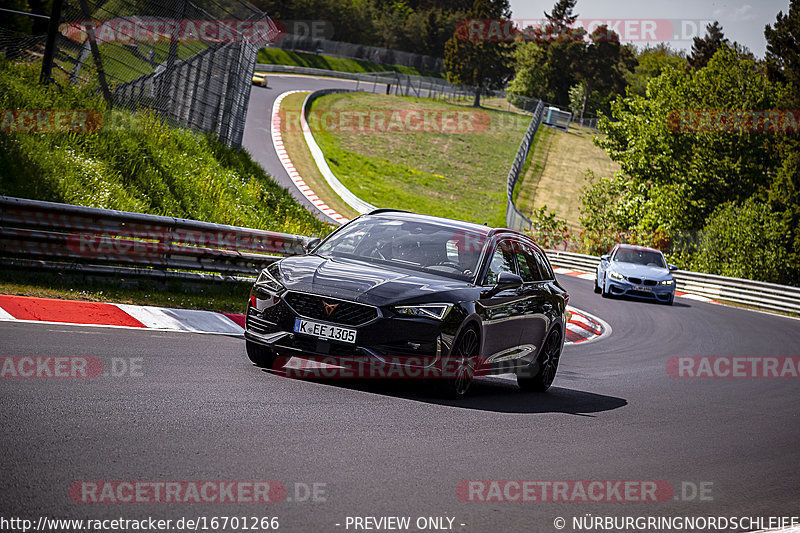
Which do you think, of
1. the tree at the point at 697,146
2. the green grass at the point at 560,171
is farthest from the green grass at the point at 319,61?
the tree at the point at 697,146

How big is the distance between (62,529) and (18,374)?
3.19 metres

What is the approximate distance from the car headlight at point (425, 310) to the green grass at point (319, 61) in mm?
83377

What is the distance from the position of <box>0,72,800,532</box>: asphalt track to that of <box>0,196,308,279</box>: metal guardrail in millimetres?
2063

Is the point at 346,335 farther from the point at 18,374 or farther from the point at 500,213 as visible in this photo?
the point at 500,213

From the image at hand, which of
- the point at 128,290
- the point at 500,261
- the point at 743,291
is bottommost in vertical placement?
the point at 743,291

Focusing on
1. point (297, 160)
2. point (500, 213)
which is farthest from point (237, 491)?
point (500, 213)

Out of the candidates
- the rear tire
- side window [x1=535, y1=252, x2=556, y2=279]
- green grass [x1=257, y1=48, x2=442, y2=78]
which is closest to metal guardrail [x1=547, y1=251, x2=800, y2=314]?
side window [x1=535, y1=252, x2=556, y2=279]

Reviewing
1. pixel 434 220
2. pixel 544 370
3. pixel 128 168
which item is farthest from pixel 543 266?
pixel 128 168

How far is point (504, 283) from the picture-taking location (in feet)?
30.9

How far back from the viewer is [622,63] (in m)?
133

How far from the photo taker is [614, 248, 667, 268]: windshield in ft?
95.3

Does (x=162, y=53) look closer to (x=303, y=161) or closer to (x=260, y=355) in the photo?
(x=260, y=355)

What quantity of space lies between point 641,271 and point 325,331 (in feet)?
70.7

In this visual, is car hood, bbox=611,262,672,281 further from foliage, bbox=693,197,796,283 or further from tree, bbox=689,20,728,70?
tree, bbox=689,20,728,70
